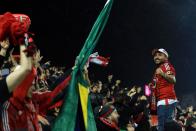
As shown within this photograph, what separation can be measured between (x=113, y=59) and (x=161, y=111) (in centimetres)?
1335

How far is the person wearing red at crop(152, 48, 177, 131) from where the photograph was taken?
6.82m

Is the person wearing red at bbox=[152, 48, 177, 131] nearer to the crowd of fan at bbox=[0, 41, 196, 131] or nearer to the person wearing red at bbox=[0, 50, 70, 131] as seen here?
the crowd of fan at bbox=[0, 41, 196, 131]

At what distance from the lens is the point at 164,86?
23.0 ft

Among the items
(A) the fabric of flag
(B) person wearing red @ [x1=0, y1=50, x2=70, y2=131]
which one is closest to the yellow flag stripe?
(A) the fabric of flag


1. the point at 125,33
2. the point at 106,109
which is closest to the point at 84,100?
the point at 106,109

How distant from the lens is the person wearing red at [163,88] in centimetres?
682

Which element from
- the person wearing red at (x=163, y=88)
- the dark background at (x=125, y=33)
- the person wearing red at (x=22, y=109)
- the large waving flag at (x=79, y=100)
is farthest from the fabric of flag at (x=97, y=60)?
the dark background at (x=125, y=33)

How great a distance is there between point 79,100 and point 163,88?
2.78 metres

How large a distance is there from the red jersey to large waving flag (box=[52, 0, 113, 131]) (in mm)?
2499

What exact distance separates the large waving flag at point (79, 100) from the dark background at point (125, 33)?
1060 centimetres

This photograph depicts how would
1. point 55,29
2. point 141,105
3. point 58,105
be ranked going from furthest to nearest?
point 55,29 < point 141,105 < point 58,105

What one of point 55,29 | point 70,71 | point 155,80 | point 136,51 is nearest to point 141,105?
point 155,80

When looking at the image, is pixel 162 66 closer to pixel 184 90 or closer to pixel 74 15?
pixel 74 15

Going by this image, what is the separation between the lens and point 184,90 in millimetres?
22547
